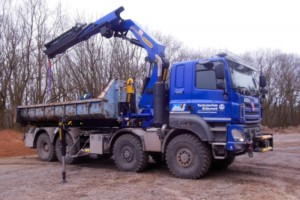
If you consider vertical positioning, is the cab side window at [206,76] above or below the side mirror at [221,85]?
above

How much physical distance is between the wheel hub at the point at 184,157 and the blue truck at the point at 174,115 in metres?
0.02

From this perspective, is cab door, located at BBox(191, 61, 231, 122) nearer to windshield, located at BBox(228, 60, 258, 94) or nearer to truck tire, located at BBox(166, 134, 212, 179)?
windshield, located at BBox(228, 60, 258, 94)

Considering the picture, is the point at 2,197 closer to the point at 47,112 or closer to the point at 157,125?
the point at 157,125

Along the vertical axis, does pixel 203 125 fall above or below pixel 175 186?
above

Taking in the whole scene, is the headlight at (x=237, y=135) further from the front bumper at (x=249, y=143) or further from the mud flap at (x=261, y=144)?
the mud flap at (x=261, y=144)

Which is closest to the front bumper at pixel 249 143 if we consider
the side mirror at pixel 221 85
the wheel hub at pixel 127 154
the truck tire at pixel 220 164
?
the side mirror at pixel 221 85

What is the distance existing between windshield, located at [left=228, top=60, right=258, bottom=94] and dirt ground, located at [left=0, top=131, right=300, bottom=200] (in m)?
2.33

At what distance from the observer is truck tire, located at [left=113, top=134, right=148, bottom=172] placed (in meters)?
10.0

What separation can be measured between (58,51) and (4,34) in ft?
53.3

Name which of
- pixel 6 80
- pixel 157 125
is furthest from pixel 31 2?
pixel 157 125

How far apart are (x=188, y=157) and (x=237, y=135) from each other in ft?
4.42

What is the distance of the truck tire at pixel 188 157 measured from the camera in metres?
8.74

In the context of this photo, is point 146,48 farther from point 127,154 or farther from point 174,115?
point 127,154

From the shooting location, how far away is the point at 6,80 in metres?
27.1
